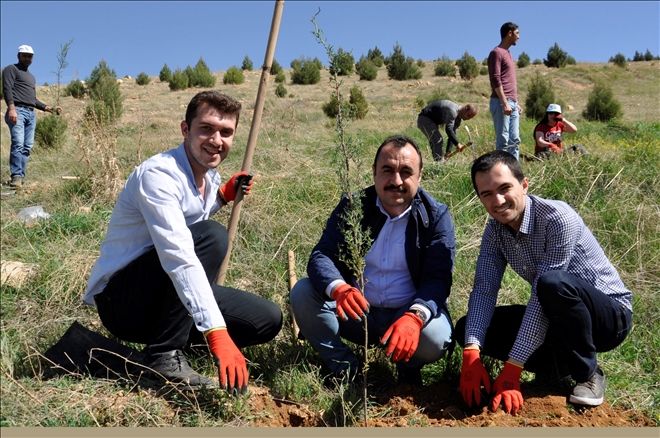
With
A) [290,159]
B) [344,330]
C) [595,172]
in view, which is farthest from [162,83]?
[344,330]

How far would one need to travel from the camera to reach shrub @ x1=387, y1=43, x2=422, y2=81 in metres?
25.7

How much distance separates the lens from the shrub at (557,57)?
29609 millimetres

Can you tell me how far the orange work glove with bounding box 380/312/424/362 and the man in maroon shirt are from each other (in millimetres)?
4209

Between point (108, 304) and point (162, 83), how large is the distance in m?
26.2

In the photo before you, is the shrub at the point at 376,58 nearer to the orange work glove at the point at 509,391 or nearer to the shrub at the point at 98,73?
the shrub at the point at 98,73

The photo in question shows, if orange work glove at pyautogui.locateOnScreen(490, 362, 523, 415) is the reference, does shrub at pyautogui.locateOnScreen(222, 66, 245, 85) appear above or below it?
above

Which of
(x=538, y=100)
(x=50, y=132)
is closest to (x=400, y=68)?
(x=538, y=100)

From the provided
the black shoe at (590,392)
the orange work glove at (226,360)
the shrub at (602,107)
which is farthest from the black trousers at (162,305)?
the shrub at (602,107)

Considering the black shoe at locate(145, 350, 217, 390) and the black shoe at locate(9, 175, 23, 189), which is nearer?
the black shoe at locate(145, 350, 217, 390)

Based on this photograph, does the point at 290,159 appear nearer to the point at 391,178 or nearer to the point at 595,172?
the point at 595,172

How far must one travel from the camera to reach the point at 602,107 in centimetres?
1519

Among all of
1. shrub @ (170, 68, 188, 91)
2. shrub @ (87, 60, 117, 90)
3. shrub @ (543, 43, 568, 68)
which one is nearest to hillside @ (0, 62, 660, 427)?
shrub @ (87, 60, 117, 90)

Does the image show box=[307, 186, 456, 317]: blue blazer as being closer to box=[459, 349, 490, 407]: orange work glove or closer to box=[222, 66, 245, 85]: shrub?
box=[459, 349, 490, 407]: orange work glove

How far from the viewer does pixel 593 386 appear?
7.83 feet
